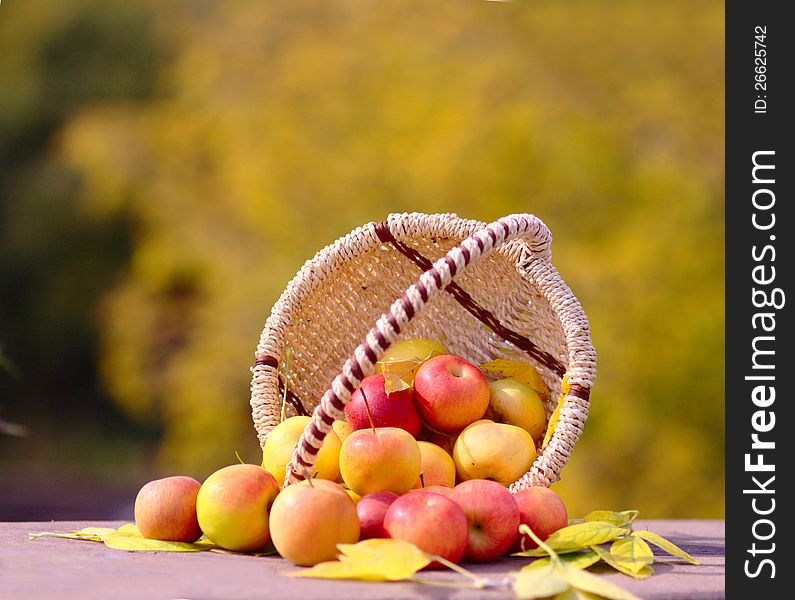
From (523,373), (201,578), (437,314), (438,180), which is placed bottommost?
(201,578)

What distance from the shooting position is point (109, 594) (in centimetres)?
78

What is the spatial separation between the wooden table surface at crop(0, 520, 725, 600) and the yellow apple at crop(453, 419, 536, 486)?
165 millimetres

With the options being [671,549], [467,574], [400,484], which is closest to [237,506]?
[400,484]

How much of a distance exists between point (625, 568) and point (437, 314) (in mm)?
597

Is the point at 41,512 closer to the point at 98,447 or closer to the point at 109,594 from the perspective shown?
the point at 98,447

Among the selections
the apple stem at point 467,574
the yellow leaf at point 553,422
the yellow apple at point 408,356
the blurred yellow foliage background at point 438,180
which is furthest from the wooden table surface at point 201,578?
the blurred yellow foliage background at point 438,180

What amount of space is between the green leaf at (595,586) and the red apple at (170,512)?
0.46 meters

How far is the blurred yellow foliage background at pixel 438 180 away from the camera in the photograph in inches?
125

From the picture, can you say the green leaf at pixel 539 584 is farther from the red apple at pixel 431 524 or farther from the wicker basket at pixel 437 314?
the wicker basket at pixel 437 314

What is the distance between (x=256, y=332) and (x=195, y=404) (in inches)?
16.5

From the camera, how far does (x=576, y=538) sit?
958 mm

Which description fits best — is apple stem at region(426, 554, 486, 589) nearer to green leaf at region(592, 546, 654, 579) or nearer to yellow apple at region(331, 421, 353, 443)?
green leaf at region(592, 546, 654, 579)

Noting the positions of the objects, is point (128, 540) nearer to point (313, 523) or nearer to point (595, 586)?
point (313, 523)
